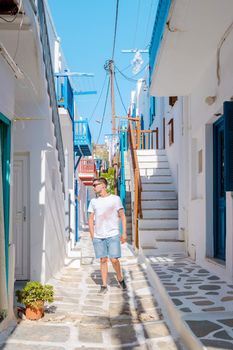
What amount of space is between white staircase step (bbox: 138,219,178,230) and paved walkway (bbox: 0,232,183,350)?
2411mm

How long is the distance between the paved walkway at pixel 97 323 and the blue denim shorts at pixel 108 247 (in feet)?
1.82

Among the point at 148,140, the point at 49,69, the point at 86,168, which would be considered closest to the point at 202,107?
the point at 49,69

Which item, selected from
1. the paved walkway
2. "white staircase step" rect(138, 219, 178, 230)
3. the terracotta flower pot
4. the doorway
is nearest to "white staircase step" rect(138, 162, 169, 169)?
"white staircase step" rect(138, 219, 178, 230)

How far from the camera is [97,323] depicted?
14.6 feet

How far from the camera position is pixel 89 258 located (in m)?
9.25

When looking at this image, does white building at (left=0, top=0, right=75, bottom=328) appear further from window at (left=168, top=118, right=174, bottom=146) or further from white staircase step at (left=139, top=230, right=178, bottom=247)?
window at (left=168, top=118, right=174, bottom=146)

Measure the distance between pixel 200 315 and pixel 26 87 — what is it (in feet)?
12.8

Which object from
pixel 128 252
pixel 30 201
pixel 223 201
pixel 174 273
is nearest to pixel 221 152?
pixel 223 201

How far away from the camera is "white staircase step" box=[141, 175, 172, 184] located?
11.4 m

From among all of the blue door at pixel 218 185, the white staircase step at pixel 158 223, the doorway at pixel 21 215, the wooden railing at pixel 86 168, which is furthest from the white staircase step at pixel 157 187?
the wooden railing at pixel 86 168

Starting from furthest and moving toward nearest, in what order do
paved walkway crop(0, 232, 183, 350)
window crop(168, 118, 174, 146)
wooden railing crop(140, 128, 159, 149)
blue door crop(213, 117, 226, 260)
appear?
wooden railing crop(140, 128, 159, 149)
window crop(168, 118, 174, 146)
blue door crop(213, 117, 226, 260)
paved walkway crop(0, 232, 183, 350)

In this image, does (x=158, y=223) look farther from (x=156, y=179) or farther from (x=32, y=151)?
(x=32, y=151)

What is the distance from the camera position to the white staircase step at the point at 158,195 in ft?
34.9

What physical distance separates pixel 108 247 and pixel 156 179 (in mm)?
5866
